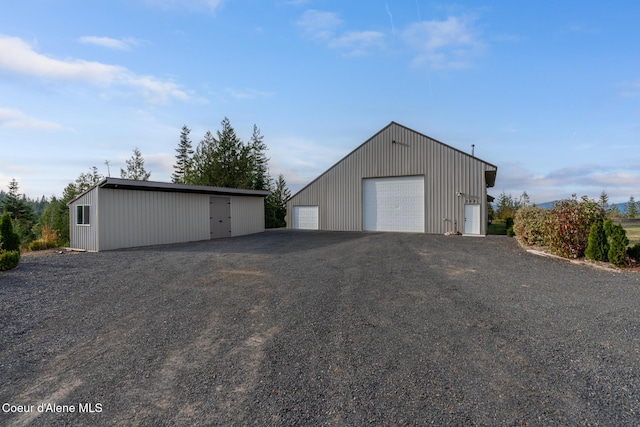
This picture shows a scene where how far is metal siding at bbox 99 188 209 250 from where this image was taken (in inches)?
467

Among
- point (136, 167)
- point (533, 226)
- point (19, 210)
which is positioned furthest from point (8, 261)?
point (19, 210)

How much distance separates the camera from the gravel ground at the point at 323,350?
231 centimetres

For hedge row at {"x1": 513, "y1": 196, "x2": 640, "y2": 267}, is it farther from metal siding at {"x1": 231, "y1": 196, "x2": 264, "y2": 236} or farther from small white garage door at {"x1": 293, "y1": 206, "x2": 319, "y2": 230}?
metal siding at {"x1": 231, "y1": 196, "x2": 264, "y2": 236}

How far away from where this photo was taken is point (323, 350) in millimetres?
3270

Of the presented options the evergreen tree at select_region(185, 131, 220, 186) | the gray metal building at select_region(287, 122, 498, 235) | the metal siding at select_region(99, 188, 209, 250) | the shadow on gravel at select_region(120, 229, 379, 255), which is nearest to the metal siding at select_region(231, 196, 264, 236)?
the metal siding at select_region(99, 188, 209, 250)

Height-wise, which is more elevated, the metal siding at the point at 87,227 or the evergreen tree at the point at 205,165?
the evergreen tree at the point at 205,165

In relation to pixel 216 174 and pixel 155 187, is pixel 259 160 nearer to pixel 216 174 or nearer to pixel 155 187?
pixel 216 174

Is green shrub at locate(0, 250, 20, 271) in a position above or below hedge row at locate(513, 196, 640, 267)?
below

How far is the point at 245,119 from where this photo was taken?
3066 cm

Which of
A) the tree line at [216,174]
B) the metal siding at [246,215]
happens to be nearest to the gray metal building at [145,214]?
the metal siding at [246,215]

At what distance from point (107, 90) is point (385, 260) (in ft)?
34.3

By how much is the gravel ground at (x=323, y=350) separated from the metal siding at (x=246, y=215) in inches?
441

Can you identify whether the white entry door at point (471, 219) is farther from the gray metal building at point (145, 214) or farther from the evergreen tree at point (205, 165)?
the evergreen tree at point (205, 165)

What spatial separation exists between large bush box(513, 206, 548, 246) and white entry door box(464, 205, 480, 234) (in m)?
3.89
